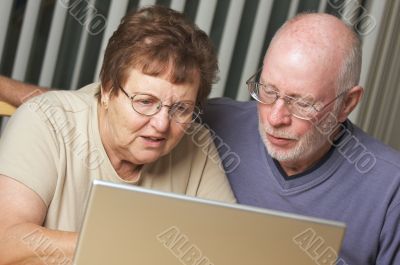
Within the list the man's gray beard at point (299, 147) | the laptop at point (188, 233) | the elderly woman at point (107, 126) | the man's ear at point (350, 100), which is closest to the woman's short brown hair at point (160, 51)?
the elderly woman at point (107, 126)

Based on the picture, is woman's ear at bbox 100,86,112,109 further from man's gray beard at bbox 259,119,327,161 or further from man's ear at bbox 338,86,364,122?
man's ear at bbox 338,86,364,122

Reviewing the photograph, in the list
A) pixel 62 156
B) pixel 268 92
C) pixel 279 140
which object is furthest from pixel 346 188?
pixel 62 156

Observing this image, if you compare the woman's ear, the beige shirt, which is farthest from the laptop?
the woman's ear

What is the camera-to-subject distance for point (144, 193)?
1032 millimetres

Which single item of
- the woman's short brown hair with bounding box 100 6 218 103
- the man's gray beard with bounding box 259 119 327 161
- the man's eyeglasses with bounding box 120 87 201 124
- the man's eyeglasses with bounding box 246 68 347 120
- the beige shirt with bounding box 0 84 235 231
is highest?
the woman's short brown hair with bounding box 100 6 218 103

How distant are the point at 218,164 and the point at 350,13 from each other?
1.10 metres

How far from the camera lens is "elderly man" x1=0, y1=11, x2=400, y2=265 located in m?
1.65

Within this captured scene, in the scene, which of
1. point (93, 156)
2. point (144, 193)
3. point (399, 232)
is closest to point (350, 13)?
point (399, 232)

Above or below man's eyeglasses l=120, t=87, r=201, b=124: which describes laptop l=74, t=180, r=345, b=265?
below

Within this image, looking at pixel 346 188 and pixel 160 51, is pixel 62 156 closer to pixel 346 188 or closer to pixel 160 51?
pixel 160 51

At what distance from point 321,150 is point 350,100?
15 cm

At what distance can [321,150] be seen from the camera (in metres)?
1.79

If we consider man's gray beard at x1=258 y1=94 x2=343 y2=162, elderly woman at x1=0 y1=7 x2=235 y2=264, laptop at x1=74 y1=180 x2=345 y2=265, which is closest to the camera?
laptop at x1=74 y1=180 x2=345 y2=265

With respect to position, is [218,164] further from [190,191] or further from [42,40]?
[42,40]
